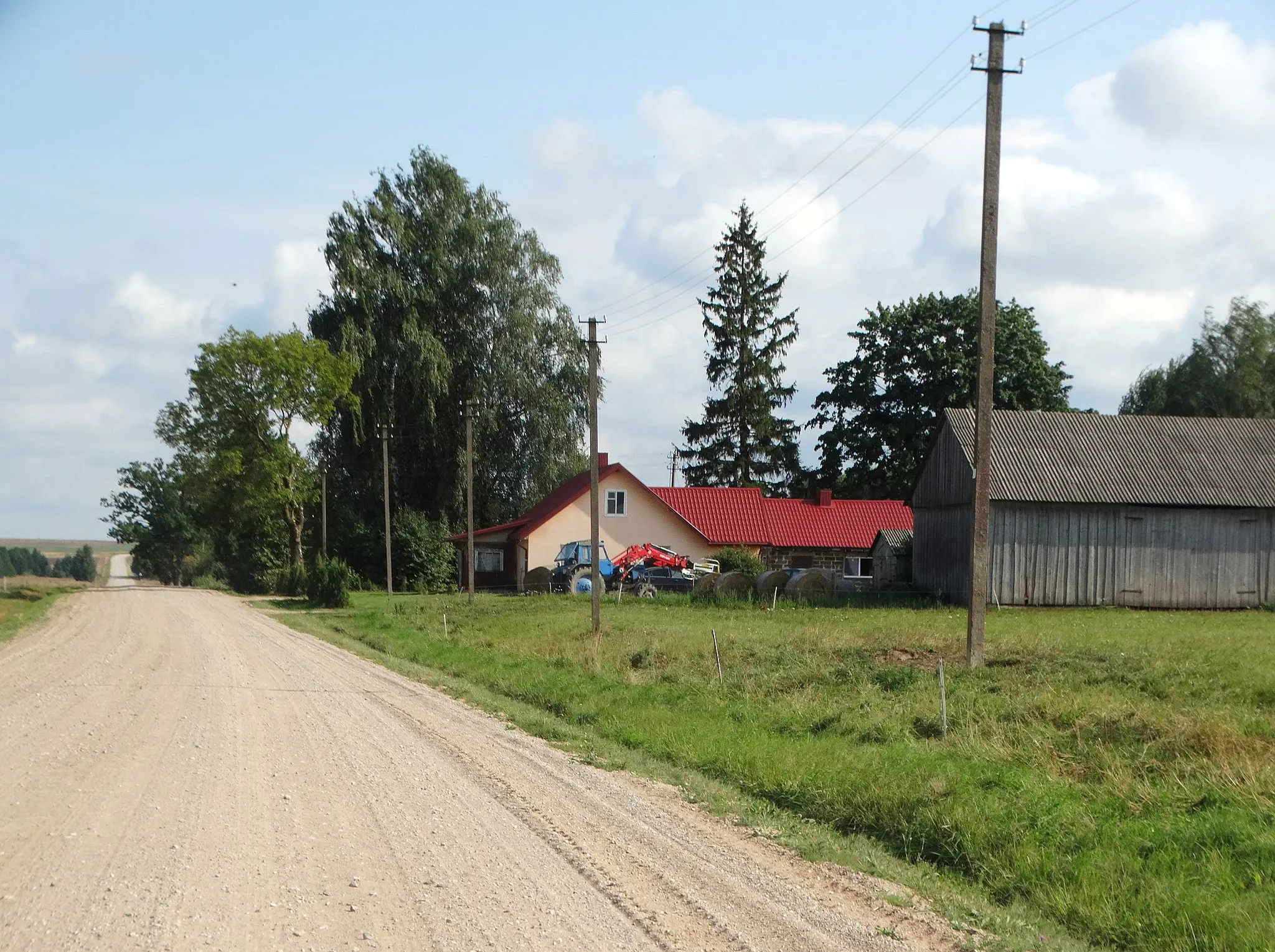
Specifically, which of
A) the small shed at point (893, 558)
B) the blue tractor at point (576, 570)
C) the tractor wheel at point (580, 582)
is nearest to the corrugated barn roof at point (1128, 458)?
the small shed at point (893, 558)

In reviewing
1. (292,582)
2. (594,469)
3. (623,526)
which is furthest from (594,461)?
(292,582)

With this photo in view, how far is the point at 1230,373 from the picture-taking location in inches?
2416

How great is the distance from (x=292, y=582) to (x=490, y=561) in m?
9.56

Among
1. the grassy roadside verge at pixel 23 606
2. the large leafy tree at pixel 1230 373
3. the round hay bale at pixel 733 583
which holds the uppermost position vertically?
the large leafy tree at pixel 1230 373

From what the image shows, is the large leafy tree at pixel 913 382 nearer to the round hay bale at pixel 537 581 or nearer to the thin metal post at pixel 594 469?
the round hay bale at pixel 537 581

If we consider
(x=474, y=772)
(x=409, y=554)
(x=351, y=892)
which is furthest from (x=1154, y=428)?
(x=351, y=892)

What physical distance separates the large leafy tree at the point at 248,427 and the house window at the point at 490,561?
10193 millimetres

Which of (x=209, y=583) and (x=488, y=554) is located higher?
(x=488, y=554)

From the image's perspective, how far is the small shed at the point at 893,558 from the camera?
46.2 m

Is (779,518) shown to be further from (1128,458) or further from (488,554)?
(1128,458)

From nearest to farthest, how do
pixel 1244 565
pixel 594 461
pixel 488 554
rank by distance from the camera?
1. pixel 594 461
2. pixel 1244 565
3. pixel 488 554

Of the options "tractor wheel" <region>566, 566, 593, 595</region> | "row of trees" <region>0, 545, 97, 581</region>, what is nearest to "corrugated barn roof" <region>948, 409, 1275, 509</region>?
"tractor wheel" <region>566, 566, 593, 595</region>

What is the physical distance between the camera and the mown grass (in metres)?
7.64

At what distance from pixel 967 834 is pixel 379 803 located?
464 cm
